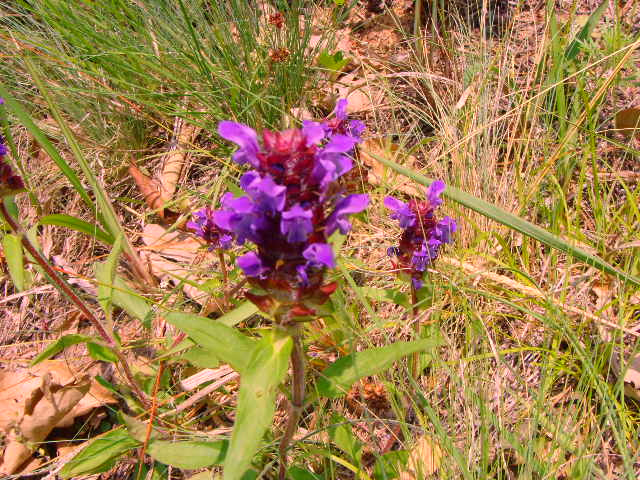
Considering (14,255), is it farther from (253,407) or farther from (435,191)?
(435,191)

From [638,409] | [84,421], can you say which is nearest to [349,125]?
[638,409]

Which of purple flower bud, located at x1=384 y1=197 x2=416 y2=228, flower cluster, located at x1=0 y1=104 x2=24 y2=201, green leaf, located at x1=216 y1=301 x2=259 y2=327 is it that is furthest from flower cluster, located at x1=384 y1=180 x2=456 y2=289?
flower cluster, located at x1=0 y1=104 x2=24 y2=201

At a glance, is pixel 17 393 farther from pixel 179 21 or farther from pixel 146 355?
pixel 179 21

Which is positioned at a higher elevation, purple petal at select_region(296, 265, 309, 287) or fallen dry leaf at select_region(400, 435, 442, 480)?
purple petal at select_region(296, 265, 309, 287)

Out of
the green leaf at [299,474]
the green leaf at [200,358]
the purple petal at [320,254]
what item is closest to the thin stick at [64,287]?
the green leaf at [200,358]

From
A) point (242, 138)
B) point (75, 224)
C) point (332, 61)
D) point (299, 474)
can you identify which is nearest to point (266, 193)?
point (242, 138)

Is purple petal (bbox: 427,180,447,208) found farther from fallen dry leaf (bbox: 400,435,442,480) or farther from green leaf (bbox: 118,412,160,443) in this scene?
green leaf (bbox: 118,412,160,443)
